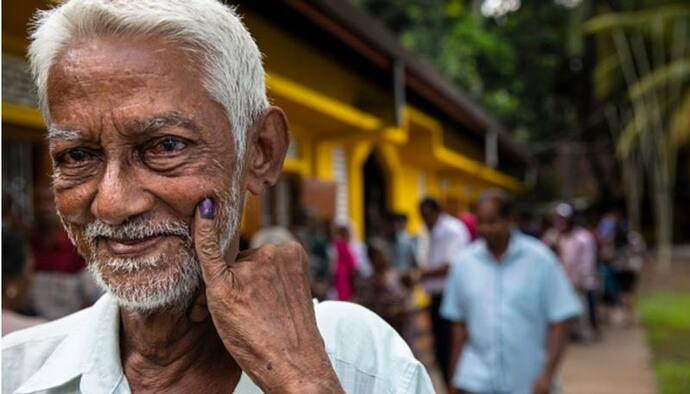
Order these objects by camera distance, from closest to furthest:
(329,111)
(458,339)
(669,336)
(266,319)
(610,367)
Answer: (266,319)
(458,339)
(329,111)
(610,367)
(669,336)

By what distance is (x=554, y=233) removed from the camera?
1074 cm

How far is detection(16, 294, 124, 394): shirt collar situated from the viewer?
137 centimetres

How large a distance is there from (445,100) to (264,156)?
9.31 meters

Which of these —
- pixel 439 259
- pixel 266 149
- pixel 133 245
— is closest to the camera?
pixel 133 245

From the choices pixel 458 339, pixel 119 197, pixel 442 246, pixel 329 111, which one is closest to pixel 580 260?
pixel 442 246

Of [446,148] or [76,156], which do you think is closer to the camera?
[76,156]

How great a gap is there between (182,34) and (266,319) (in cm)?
48

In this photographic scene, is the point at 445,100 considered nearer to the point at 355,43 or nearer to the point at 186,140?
the point at 355,43

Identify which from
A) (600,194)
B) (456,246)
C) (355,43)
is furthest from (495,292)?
(600,194)

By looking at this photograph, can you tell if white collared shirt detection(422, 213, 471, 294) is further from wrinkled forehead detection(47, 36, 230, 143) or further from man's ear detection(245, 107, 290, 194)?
wrinkled forehead detection(47, 36, 230, 143)

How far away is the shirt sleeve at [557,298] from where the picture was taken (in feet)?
14.2

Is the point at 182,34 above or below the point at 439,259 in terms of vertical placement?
above

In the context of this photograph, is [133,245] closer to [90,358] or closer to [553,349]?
[90,358]

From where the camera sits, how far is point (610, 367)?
873 cm
